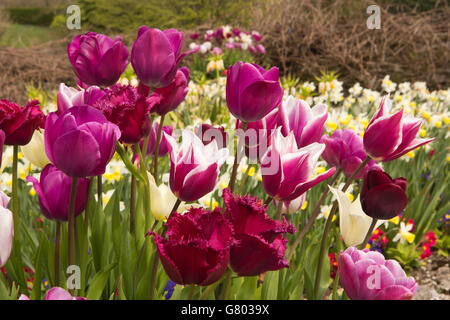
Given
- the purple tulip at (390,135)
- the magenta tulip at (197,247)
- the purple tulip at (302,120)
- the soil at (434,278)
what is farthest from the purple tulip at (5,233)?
the soil at (434,278)

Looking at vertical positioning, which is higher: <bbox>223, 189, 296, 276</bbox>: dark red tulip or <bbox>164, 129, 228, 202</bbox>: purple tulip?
<bbox>164, 129, 228, 202</bbox>: purple tulip

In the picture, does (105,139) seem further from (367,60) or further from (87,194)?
(367,60)

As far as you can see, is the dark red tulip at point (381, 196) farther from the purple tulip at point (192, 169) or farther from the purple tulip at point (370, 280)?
the purple tulip at point (192, 169)

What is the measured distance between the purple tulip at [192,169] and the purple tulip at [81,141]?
101 mm

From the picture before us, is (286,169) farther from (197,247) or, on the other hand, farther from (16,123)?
(16,123)

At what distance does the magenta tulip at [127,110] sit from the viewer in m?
0.70

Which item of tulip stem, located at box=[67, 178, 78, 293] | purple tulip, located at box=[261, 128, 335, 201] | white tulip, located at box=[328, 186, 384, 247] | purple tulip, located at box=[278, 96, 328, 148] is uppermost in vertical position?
purple tulip, located at box=[278, 96, 328, 148]

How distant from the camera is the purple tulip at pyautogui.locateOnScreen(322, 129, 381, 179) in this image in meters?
0.96

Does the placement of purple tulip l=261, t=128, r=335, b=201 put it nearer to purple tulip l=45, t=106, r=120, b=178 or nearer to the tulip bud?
purple tulip l=45, t=106, r=120, b=178

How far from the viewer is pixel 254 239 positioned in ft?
1.74

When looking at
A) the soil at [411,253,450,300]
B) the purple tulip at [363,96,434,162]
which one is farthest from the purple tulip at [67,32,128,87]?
the soil at [411,253,450,300]

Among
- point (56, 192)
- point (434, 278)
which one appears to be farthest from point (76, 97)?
point (434, 278)

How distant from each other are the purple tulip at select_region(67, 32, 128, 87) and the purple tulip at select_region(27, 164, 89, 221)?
8.2 inches

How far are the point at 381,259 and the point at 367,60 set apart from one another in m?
6.38
